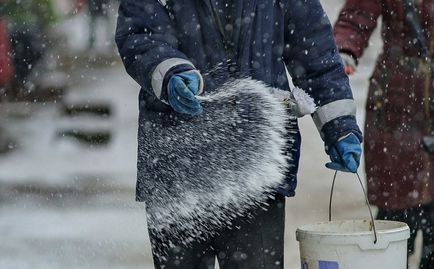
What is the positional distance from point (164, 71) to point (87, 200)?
442 centimetres

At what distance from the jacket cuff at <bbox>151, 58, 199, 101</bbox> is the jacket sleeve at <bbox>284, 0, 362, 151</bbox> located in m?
0.41

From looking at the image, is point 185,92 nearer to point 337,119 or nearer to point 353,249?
point 337,119

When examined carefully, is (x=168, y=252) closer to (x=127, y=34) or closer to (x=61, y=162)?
(x=127, y=34)

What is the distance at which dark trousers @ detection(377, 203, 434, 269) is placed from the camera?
5.09m

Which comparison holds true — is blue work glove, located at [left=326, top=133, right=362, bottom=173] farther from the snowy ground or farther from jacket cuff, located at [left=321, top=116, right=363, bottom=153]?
the snowy ground

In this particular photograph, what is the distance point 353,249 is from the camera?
353 centimetres

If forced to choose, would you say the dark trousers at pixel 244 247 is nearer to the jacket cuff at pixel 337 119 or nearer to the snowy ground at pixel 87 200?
the jacket cuff at pixel 337 119

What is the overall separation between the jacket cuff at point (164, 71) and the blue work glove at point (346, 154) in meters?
0.53

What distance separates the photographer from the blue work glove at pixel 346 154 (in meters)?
3.67

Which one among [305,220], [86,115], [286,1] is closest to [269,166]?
[286,1]

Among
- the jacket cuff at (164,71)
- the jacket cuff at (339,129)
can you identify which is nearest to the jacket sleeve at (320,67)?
the jacket cuff at (339,129)

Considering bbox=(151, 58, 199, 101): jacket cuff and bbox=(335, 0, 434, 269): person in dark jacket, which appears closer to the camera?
bbox=(151, 58, 199, 101): jacket cuff

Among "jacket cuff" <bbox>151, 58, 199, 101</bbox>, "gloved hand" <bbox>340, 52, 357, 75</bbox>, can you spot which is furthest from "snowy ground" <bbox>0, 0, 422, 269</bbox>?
"jacket cuff" <bbox>151, 58, 199, 101</bbox>

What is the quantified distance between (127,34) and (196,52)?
23 centimetres
